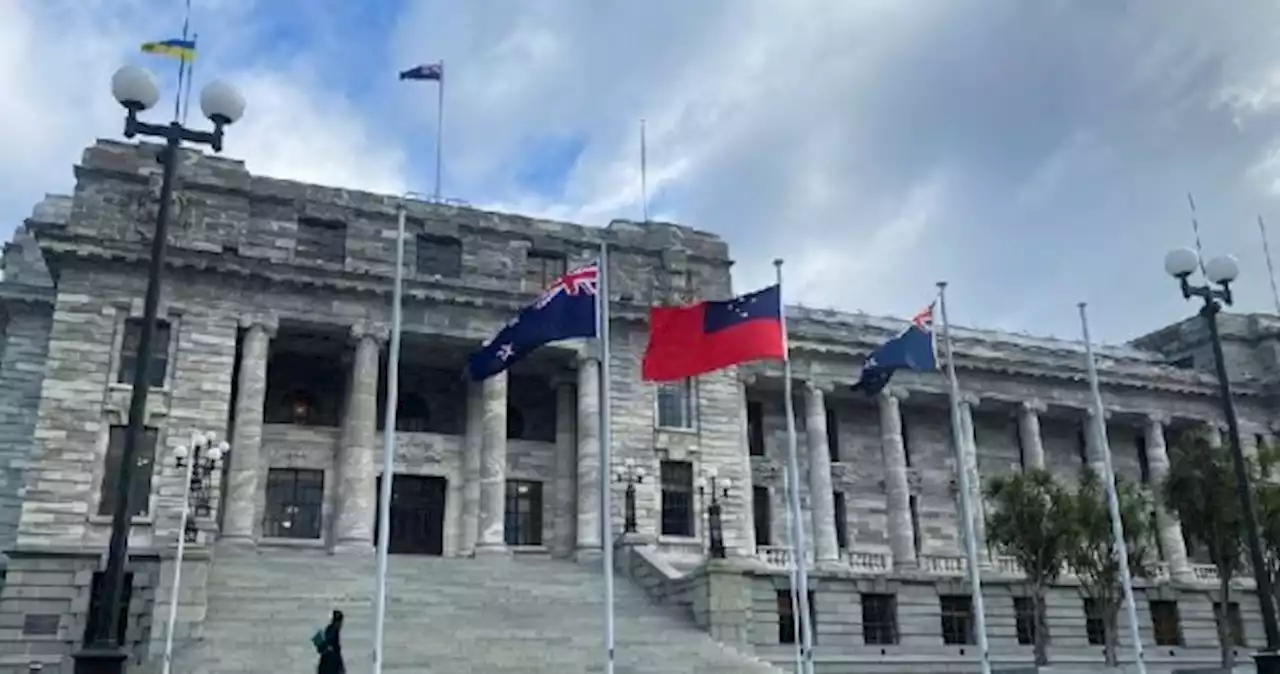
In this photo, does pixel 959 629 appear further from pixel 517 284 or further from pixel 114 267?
pixel 114 267

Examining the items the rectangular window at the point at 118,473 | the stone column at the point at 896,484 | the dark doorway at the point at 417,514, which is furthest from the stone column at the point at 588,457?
the rectangular window at the point at 118,473

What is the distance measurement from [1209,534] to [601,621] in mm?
18438

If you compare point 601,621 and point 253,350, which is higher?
point 253,350

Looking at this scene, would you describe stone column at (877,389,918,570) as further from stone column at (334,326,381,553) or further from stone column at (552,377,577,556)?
stone column at (334,326,381,553)

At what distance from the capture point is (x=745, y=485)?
43.2 meters

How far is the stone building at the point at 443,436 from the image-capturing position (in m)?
34.0

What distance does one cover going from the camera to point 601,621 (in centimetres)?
3122

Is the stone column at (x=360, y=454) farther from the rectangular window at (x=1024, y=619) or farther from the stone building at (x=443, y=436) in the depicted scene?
the rectangular window at (x=1024, y=619)

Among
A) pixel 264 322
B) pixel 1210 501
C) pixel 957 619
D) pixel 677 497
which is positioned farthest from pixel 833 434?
pixel 264 322

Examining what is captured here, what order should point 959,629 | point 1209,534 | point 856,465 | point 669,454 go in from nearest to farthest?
1. point 1209,534
2. point 959,629
3. point 669,454
4. point 856,465

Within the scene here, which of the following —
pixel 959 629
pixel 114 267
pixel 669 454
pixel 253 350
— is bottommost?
pixel 959 629

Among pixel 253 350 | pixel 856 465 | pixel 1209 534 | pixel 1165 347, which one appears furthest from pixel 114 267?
pixel 1165 347

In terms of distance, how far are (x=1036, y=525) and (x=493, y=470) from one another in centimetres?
1840

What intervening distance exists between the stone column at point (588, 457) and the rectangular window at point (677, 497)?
8.95 ft
